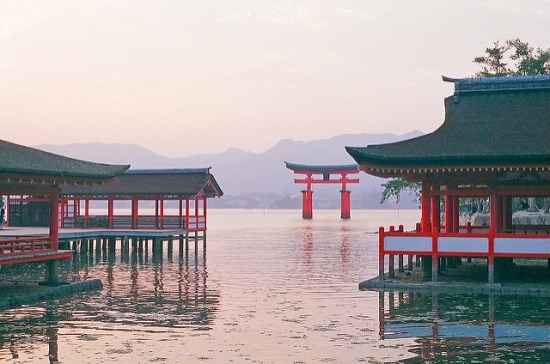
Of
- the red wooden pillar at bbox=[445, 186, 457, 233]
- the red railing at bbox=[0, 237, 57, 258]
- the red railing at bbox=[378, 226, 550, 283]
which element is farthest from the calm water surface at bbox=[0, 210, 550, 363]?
the red wooden pillar at bbox=[445, 186, 457, 233]

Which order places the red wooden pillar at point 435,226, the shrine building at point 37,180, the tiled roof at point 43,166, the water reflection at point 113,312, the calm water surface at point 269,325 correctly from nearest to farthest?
the calm water surface at point 269,325 → the water reflection at point 113,312 → the tiled roof at point 43,166 → the shrine building at point 37,180 → the red wooden pillar at point 435,226

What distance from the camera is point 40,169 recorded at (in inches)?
1043

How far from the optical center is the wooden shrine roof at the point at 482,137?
89.7 feet

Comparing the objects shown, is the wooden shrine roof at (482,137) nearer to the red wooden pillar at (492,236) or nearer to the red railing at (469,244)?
the red wooden pillar at (492,236)

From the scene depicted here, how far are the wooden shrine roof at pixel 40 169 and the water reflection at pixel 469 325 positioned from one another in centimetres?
1245

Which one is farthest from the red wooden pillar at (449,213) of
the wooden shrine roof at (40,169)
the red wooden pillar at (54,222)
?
the red wooden pillar at (54,222)

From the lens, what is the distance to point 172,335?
19.7 metres

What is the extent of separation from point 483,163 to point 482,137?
202 centimetres

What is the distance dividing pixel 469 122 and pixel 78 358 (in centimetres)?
1966

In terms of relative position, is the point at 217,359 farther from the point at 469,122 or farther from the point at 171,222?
the point at 171,222

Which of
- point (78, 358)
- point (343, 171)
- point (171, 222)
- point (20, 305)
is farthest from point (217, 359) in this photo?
point (343, 171)

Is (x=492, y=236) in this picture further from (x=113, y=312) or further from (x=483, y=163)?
(x=113, y=312)

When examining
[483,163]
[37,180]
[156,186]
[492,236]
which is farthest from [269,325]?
[156,186]

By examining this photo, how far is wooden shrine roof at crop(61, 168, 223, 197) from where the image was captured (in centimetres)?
5688
